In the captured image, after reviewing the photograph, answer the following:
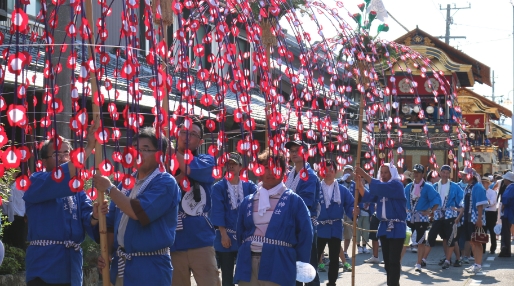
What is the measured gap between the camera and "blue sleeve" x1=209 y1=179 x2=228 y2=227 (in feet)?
28.5

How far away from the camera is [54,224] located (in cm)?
596

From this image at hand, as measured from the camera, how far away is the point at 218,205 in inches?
345

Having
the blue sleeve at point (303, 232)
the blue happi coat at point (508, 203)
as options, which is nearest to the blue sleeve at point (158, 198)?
the blue sleeve at point (303, 232)

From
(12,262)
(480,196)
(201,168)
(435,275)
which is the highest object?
(201,168)

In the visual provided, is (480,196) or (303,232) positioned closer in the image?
(303,232)

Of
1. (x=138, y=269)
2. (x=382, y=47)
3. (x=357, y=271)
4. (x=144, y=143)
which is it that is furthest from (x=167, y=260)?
(x=357, y=271)

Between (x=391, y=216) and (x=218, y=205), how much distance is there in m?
2.85

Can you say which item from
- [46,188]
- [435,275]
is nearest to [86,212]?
[46,188]

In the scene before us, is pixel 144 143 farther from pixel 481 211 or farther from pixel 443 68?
pixel 443 68

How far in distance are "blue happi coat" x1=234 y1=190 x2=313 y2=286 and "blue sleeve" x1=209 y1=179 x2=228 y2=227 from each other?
1.77m

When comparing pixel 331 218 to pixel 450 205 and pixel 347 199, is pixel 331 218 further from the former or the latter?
pixel 450 205

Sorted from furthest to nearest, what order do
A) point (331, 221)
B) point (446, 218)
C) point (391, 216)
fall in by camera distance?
point (446, 218)
point (331, 221)
point (391, 216)

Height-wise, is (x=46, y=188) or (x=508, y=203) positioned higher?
Result: (x=46, y=188)

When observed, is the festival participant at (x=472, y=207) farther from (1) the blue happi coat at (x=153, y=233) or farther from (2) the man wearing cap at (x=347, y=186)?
(1) the blue happi coat at (x=153, y=233)
